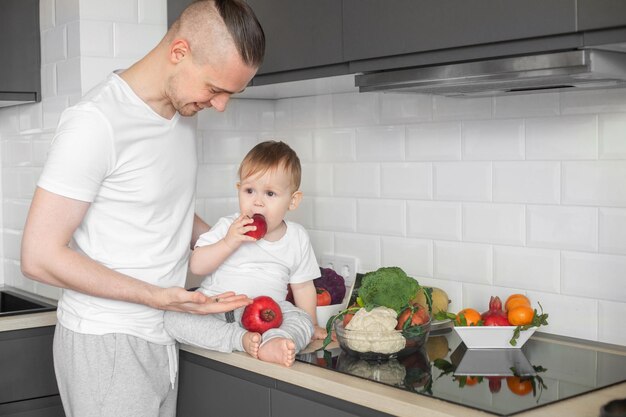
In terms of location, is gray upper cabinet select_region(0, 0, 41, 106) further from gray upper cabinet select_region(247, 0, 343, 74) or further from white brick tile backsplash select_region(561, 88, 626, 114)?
white brick tile backsplash select_region(561, 88, 626, 114)

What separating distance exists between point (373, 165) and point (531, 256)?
2.04 feet

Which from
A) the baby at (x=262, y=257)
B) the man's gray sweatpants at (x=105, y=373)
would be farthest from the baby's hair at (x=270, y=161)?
the man's gray sweatpants at (x=105, y=373)

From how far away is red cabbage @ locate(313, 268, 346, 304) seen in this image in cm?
253

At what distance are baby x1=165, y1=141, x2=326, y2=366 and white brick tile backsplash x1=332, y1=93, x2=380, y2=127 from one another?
1.47 feet

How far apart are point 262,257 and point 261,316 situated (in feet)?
0.76

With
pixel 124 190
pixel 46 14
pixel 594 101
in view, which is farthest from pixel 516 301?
pixel 46 14

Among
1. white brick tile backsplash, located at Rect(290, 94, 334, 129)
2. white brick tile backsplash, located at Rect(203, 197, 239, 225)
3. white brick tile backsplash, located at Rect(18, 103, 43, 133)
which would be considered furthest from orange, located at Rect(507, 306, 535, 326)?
white brick tile backsplash, located at Rect(18, 103, 43, 133)

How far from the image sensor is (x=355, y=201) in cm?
273

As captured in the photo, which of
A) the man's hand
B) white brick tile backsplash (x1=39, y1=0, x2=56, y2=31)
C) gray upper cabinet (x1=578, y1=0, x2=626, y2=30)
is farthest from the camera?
white brick tile backsplash (x1=39, y1=0, x2=56, y2=31)

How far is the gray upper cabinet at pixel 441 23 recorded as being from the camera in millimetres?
1671

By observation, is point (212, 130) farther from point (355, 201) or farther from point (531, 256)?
point (531, 256)

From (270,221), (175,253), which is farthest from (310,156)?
(175,253)

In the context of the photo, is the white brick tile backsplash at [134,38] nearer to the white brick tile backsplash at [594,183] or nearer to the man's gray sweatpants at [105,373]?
the man's gray sweatpants at [105,373]

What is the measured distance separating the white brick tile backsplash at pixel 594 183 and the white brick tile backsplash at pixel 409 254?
0.48 meters
